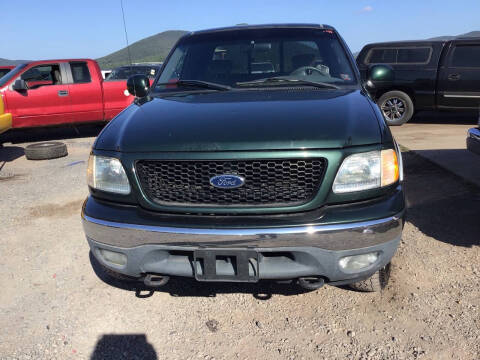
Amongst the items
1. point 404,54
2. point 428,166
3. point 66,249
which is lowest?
point 428,166

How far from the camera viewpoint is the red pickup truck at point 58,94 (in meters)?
7.92

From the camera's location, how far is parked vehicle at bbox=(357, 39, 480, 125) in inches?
327

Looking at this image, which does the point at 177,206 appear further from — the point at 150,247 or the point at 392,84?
the point at 392,84

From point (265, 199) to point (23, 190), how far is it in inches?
168

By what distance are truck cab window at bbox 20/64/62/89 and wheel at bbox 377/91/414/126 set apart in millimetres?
6954

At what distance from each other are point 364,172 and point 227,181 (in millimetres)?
712

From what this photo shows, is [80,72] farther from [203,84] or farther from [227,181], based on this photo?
[227,181]

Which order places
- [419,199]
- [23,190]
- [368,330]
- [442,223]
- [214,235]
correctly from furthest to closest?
1. [23,190]
2. [419,199]
3. [442,223]
4. [368,330]
5. [214,235]

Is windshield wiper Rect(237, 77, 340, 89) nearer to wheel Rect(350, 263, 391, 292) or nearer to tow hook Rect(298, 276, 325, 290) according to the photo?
wheel Rect(350, 263, 391, 292)

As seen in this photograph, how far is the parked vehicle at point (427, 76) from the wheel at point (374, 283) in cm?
662

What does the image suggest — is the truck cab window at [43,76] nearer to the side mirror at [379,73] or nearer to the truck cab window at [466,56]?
the side mirror at [379,73]

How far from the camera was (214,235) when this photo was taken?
201 cm

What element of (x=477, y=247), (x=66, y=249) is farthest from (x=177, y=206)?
(x=477, y=247)

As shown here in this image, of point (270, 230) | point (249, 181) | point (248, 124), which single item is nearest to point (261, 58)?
point (248, 124)
